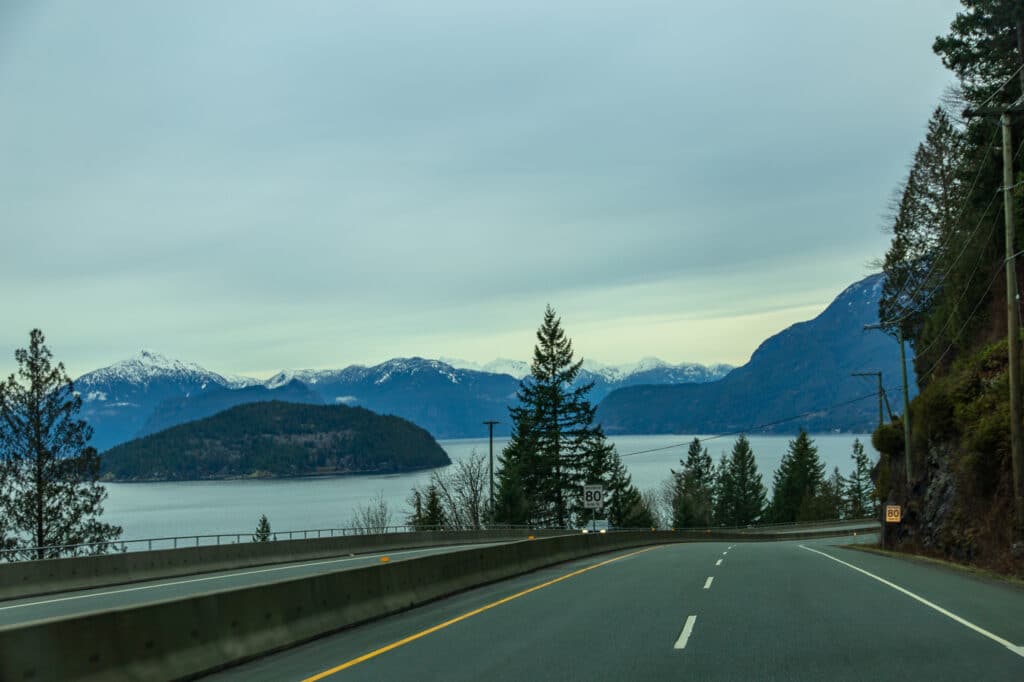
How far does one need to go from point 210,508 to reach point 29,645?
636ft

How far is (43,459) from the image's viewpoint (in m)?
55.2

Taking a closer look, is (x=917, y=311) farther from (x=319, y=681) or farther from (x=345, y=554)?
(x=319, y=681)

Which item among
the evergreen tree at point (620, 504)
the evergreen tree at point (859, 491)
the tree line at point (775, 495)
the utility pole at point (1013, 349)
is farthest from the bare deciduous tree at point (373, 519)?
the evergreen tree at point (859, 491)

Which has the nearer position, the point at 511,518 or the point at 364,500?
the point at 511,518

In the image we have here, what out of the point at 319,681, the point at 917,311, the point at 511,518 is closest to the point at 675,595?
the point at 319,681

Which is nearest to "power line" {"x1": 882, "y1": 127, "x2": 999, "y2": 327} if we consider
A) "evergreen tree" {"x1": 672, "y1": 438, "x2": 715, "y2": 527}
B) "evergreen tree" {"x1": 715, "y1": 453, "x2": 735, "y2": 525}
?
"evergreen tree" {"x1": 672, "y1": 438, "x2": 715, "y2": 527}

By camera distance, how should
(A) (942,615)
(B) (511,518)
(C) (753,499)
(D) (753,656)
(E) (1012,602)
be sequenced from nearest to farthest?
(D) (753,656) → (A) (942,615) → (E) (1012,602) → (B) (511,518) → (C) (753,499)

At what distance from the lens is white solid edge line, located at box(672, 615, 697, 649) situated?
1106 cm

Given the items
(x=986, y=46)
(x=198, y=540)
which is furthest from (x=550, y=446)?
(x=986, y=46)

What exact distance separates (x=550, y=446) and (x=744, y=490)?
64796 millimetres

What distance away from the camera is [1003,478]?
24750 millimetres

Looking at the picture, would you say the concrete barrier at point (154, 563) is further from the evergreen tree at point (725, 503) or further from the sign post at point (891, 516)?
the evergreen tree at point (725, 503)

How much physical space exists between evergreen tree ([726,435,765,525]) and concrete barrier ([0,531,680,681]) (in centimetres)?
12667

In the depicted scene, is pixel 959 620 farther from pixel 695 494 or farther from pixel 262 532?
pixel 695 494
